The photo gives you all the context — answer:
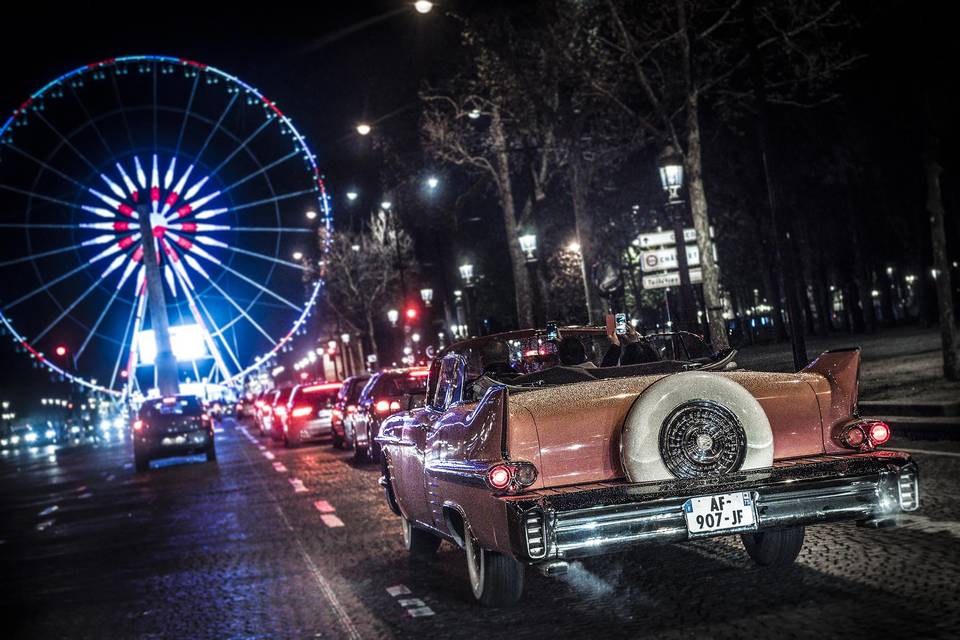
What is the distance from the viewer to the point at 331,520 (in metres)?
12.2

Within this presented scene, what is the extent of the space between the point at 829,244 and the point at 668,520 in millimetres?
44184

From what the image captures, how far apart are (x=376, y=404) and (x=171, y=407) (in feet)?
31.7

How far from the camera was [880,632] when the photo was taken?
527 cm

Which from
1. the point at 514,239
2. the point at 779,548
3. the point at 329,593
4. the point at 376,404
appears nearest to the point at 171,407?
the point at 376,404

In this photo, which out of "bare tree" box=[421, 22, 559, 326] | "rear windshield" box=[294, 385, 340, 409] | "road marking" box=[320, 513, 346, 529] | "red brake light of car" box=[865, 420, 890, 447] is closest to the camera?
"red brake light of car" box=[865, 420, 890, 447]

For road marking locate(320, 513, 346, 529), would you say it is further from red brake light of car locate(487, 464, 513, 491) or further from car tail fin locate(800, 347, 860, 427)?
car tail fin locate(800, 347, 860, 427)

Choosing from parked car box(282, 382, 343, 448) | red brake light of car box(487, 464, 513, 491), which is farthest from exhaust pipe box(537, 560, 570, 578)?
parked car box(282, 382, 343, 448)

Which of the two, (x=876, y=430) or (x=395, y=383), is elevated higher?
(x=395, y=383)

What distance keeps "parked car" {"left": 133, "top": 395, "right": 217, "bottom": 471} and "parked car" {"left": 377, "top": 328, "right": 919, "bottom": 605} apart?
69.2 feet

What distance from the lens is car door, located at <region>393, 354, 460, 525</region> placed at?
7754mm

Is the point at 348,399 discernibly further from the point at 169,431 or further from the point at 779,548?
the point at 779,548

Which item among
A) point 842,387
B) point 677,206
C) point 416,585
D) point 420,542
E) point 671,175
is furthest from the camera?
point 671,175

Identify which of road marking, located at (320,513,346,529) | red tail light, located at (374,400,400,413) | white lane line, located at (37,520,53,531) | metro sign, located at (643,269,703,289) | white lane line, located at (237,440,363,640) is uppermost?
metro sign, located at (643,269,703,289)

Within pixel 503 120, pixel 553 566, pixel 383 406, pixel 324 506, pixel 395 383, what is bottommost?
pixel 324 506
